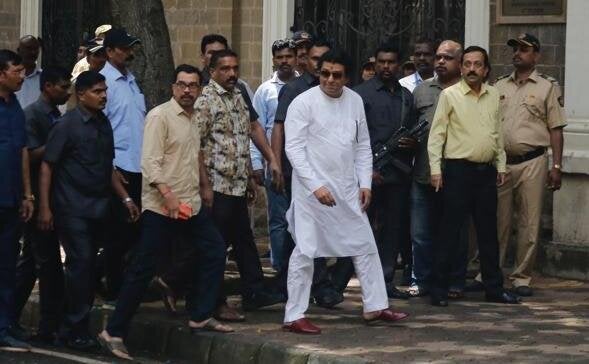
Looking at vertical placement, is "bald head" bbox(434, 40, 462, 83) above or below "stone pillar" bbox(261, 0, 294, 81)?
below

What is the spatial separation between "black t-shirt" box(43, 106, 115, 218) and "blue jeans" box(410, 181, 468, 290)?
2703mm

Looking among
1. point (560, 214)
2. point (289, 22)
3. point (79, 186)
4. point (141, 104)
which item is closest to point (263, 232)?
point (289, 22)

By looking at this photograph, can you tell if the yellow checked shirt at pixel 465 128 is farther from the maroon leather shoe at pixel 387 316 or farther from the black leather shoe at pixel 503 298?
the maroon leather shoe at pixel 387 316

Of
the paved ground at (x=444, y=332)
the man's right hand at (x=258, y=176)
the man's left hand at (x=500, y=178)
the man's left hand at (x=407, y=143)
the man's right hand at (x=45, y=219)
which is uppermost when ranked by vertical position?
the man's left hand at (x=407, y=143)

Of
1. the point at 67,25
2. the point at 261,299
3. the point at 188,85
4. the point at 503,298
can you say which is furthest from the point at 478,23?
the point at 67,25

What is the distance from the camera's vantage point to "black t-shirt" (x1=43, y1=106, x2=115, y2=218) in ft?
35.4

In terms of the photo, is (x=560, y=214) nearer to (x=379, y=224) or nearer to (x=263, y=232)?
(x=379, y=224)

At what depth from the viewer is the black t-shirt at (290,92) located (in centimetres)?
1210

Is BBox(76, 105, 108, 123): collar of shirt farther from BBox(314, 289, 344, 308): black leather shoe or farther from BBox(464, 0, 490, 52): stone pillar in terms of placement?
BBox(464, 0, 490, 52): stone pillar

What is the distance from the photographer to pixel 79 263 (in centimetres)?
1079

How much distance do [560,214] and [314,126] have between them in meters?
3.61

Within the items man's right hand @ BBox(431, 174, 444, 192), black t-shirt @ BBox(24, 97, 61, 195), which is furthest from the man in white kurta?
black t-shirt @ BBox(24, 97, 61, 195)

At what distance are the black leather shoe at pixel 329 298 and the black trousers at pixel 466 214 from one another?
721 mm

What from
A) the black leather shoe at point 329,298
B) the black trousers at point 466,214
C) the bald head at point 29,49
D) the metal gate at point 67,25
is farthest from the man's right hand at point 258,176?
the metal gate at point 67,25
